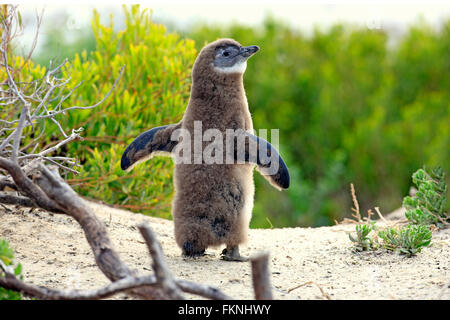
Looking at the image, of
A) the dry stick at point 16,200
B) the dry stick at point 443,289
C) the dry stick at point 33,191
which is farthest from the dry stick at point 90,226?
the dry stick at point 443,289

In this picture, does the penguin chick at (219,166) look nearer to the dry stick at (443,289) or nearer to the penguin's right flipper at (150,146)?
the penguin's right flipper at (150,146)

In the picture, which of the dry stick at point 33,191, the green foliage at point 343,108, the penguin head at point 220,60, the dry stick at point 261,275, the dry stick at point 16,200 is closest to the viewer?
the dry stick at point 261,275

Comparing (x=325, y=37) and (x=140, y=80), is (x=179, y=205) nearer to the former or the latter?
(x=140, y=80)

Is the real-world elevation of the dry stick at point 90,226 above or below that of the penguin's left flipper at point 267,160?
below

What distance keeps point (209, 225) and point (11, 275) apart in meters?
1.52

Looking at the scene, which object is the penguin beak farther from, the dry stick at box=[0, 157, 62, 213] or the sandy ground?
the dry stick at box=[0, 157, 62, 213]

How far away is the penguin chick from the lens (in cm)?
404

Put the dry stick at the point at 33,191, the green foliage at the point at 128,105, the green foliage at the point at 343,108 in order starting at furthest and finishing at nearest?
the green foliage at the point at 343,108, the green foliage at the point at 128,105, the dry stick at the point at 33,191

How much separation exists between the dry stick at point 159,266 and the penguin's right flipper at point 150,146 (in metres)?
1.87

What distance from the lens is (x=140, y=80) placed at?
609cm

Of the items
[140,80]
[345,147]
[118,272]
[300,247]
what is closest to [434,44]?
[345,147]

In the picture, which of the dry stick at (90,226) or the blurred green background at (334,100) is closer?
the dry stick at (90,226)

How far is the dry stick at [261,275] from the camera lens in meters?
2.48

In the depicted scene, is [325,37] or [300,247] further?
[325,37]
